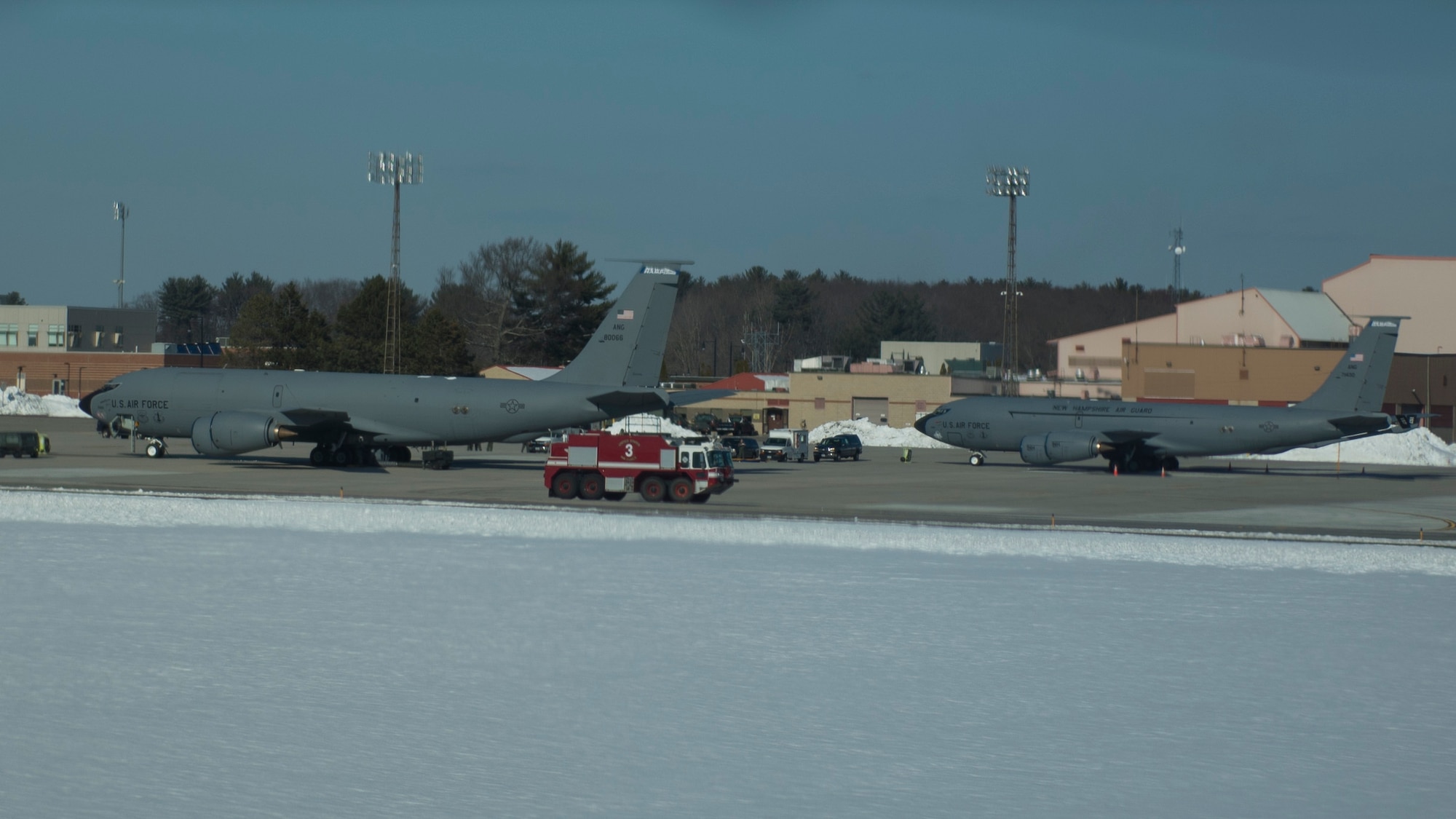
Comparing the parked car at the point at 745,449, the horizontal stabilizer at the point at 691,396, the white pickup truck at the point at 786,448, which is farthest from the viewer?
the white pickup truck at the point at 786,448

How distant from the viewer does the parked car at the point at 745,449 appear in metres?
77.2

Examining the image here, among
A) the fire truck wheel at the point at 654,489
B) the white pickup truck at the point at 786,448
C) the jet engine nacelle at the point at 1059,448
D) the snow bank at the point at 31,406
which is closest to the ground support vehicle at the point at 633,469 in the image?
the fire truck wheel at the point at 654,489

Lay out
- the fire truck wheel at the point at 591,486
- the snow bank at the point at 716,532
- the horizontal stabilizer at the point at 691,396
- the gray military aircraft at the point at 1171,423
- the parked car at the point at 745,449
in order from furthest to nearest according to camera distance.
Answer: the parked car at the point at 745,449
the gray military aircraft at the point at 1171,423
the horizontal stabilizer at the point at 691,396
the fire truck wheel at the point at 591,486
the snow bank at the point at 716,532

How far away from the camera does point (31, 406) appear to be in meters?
110

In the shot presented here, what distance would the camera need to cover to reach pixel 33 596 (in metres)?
22.5

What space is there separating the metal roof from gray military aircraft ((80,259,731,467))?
8094cm

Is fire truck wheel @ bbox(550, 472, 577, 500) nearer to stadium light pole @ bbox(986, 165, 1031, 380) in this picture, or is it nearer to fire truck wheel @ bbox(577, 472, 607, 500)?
fire truck wheel @ bbox(577, 472, 607, 500)

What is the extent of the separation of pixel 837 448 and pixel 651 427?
37.8ft

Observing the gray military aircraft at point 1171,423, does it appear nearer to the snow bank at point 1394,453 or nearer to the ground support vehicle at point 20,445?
the snow bank at point 1394,453

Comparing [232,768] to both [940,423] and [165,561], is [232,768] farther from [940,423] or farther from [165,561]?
[940,423]

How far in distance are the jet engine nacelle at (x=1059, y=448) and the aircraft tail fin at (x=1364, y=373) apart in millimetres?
9948

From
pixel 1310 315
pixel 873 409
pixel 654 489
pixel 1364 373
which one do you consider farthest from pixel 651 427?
pixel 1310 315

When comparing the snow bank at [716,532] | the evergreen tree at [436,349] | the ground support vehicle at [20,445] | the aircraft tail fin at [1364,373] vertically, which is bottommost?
the snow bank at [716,532]

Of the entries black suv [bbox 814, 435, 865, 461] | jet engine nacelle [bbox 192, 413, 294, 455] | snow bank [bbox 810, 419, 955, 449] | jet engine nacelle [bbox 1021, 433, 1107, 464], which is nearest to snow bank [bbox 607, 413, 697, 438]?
black suv [bbox 814, 435, 865, 461]
